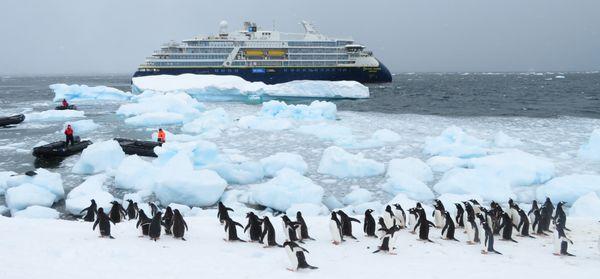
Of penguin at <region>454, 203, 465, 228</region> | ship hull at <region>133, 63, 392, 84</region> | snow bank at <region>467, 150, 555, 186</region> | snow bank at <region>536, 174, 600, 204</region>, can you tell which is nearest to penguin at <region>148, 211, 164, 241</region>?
penguin at <region>454, 203, 465, 228</region>

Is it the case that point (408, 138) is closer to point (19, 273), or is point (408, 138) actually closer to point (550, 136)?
point (550, 136)

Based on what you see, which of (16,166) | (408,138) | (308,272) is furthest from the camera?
(408,138)

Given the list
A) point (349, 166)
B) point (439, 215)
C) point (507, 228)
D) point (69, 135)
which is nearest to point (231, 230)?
point (439, 215)

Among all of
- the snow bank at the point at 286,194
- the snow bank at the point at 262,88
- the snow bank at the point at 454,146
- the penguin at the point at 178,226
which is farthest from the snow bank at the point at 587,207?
the snow bank at the point at 262,88

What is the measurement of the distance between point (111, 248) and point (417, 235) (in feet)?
17.2

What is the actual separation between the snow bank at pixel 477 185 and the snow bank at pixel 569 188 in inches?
33.7

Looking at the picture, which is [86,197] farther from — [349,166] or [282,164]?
[349,166]

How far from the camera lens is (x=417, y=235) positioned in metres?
8.48

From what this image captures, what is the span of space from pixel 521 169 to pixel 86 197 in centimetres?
1189

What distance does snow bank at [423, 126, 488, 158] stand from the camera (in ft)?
53.4

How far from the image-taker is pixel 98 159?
14.7 m

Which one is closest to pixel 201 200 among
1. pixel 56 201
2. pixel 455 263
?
pixel 56 201

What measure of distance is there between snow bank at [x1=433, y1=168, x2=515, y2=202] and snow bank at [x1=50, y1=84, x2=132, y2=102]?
37.9 meters

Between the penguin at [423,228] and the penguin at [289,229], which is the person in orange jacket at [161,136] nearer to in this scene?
the penguin at [289,229]
